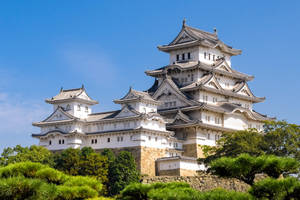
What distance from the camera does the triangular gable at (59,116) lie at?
70.0m

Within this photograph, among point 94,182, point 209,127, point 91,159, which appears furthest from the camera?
point 209,127

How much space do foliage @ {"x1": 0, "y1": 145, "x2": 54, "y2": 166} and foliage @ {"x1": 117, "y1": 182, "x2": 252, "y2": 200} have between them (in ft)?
80.5

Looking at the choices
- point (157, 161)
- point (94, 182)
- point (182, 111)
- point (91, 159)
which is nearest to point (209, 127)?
point (182, 111)

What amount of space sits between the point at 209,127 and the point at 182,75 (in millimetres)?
10190

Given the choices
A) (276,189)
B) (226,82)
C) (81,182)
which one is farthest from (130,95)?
(276,189)

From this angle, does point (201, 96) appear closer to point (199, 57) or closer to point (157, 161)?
point (199, 57)

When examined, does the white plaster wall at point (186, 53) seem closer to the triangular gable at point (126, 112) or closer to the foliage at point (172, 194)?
the triangular gable at point (126, 112)

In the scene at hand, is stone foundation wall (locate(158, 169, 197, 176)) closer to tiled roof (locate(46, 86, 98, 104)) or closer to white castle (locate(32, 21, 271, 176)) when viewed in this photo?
white castle (locate(32, 21, 271, 176))

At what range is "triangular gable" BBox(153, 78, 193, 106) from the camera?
7356 centimetres

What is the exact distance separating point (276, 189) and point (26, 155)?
36243 millimetres

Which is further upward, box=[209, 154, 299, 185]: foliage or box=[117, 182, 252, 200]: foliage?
box=[209, 154, 299, 185]: foliage

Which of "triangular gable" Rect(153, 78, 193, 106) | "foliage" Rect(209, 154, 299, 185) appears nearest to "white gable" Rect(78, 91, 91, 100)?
"triangular gable" Rect(153, 78, 193, 106)

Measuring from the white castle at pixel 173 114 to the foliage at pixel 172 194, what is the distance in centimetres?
2498

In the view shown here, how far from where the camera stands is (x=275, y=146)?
61.2 m
